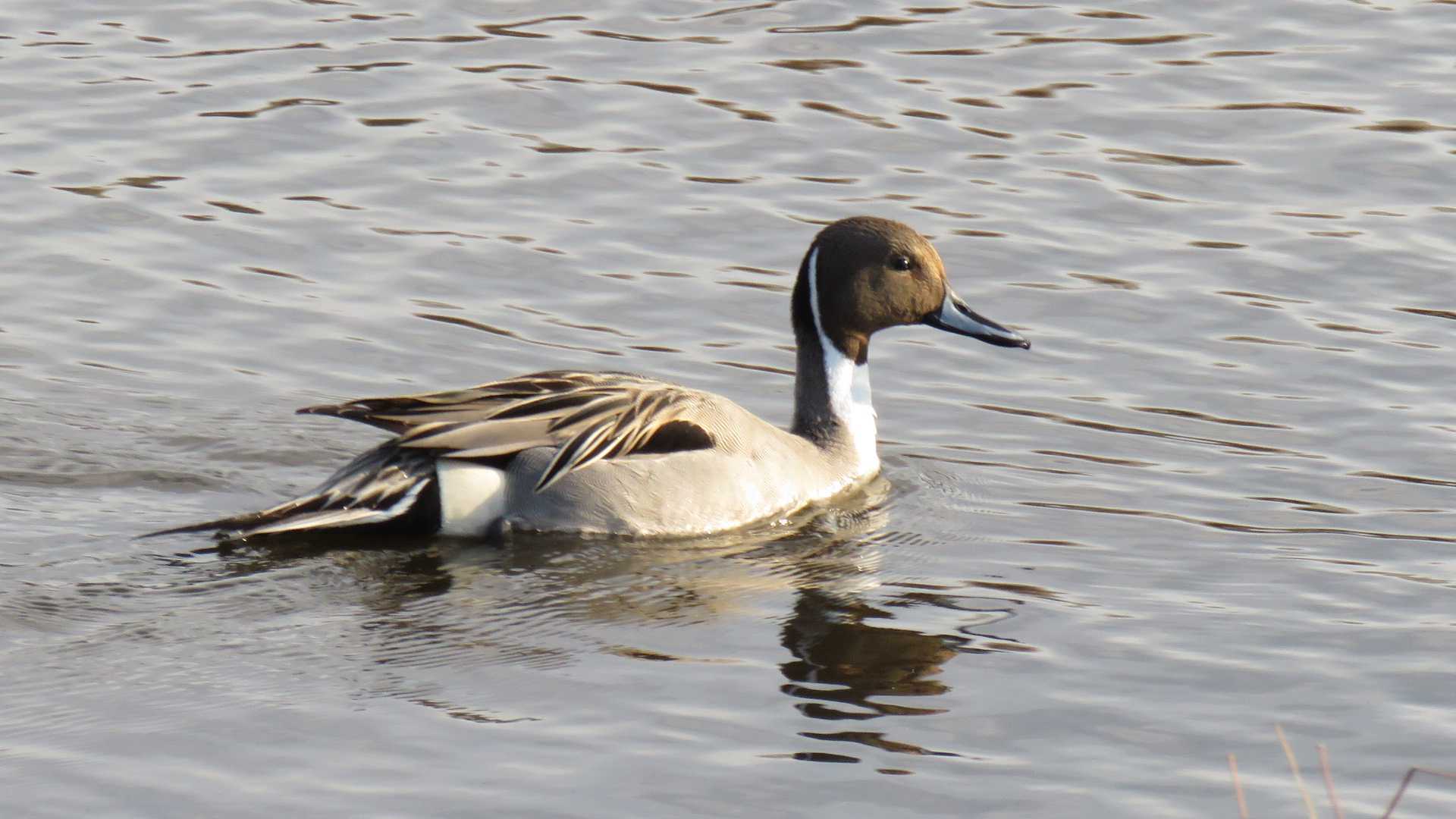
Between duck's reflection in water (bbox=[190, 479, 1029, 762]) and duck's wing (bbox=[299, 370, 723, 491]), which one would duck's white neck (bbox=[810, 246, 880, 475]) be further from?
duck's wing (bbox=[299, 370, 723, 491])

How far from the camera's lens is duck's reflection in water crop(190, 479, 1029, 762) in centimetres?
707

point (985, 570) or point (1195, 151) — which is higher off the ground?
point (1195, 151)

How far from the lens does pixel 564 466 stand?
8.70 metres

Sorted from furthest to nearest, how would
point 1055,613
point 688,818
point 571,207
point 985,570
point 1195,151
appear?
point 1195,151, point 571,207, point 985,570, point 1055,613, point 688,818

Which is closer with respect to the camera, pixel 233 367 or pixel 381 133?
pixel 233 367

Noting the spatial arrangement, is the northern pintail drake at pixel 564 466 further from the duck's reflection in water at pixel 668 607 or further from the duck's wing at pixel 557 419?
the duck's reflection in water at pixel 668 607

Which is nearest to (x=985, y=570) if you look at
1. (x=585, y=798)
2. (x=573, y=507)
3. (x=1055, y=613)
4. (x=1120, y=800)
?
(x=1055, y=613)

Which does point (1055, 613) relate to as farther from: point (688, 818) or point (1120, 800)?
point (688, 818)

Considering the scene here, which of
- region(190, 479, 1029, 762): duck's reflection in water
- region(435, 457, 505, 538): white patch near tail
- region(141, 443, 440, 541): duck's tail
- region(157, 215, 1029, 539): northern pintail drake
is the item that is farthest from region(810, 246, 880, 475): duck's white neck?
region(141, 443, 440, 541): duck's tail

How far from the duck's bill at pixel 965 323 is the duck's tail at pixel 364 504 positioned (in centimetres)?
244

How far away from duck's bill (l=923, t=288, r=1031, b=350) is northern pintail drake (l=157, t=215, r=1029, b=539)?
2.79ft

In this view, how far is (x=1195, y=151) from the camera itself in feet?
42.4

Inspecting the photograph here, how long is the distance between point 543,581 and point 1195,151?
6133mm

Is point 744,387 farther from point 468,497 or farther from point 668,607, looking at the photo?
point 668,607
